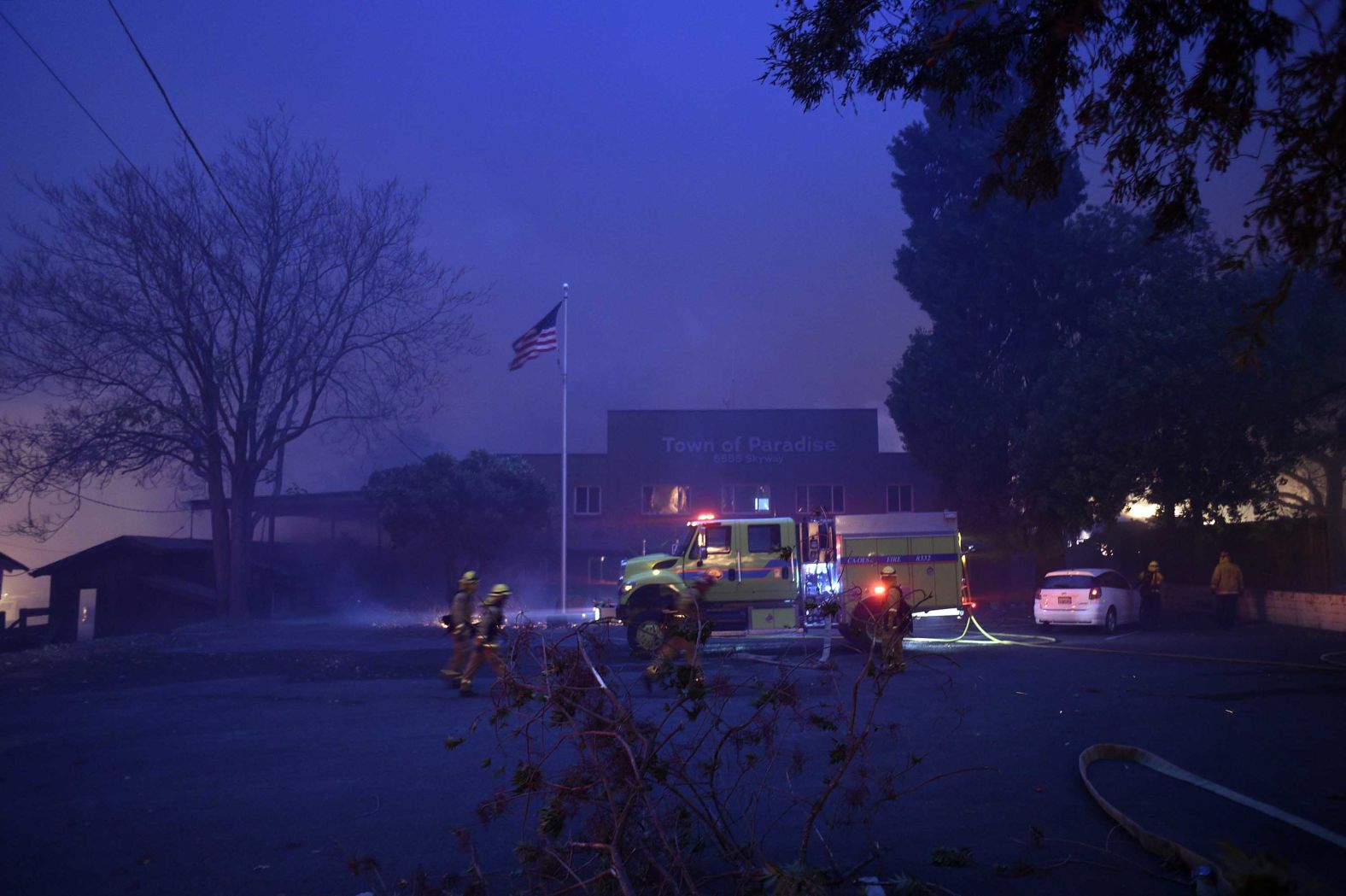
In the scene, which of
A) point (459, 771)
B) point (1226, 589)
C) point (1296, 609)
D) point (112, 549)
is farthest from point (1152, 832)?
point (112, 549)

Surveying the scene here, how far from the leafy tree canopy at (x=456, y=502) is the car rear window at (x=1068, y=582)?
74.8 feet

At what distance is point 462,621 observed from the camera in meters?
13.8

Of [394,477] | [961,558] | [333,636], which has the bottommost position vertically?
[333,636]

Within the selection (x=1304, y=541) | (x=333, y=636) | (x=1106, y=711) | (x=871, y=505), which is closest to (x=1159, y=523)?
(x=1304, y=541)

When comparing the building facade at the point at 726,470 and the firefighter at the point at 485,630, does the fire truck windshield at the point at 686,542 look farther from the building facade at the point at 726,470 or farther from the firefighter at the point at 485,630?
the building facade at the point at 726,470

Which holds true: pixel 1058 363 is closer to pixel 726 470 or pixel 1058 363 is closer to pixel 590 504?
pixel 726 470

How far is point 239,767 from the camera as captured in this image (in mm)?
8977

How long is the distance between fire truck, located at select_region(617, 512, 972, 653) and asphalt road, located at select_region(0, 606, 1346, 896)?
2687 mm

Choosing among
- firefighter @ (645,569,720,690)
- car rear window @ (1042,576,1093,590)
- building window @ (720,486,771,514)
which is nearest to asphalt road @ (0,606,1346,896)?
firefighter @ (645,569,720,690)

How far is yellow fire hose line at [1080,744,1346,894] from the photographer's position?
5.54 meters

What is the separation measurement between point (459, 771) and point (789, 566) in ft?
37.1

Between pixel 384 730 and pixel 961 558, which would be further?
pixel 961 558

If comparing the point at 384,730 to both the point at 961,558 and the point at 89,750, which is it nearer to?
the point at 89,750

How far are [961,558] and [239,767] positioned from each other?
1492cm
